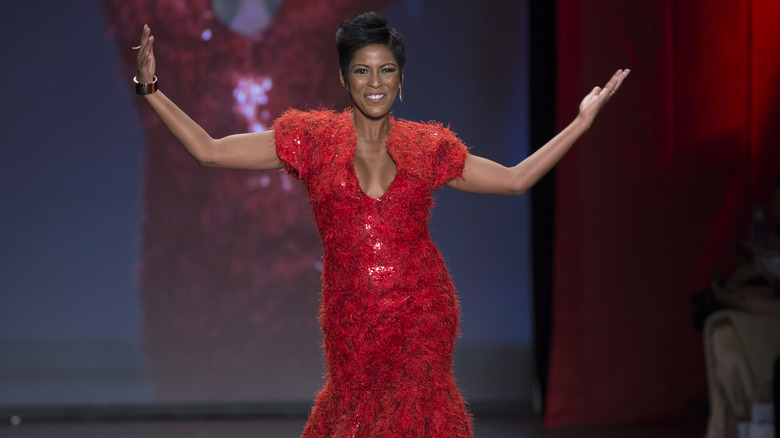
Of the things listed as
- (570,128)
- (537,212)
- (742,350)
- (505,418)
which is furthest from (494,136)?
(570,128)

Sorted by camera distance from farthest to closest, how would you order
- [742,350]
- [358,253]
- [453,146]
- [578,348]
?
[578,348] → [742,350] → [453,146] → [358,253]

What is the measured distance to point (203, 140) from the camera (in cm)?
216

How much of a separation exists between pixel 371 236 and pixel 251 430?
3.14 metres

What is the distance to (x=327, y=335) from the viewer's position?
2203mm

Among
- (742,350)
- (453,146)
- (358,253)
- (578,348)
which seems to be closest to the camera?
(358,253)

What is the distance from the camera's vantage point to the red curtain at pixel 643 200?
193 inches

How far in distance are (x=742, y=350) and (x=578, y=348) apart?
4.24 feet

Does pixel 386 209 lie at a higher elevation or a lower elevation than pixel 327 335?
higher

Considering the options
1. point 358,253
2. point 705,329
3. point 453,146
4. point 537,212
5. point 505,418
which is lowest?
point 505,418

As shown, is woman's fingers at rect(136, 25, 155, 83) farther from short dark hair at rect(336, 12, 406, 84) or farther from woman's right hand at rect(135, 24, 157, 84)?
short dark hair at rect(336, 12, 406, 84)

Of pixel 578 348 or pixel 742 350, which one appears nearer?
pixel 742 350

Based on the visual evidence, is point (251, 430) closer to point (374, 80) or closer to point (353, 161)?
point (353, 161)

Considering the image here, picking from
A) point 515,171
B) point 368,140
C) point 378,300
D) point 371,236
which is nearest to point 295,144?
point 368,140

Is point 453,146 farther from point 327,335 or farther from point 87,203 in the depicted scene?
point 87,203
